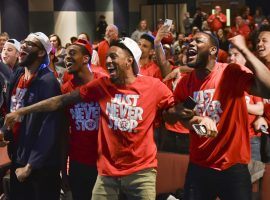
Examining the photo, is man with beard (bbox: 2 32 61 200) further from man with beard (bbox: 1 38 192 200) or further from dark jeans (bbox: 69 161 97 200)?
man with beard (bbox: 1 38 192 200)

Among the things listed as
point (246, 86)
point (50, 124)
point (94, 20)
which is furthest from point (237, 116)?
point (94, 20)

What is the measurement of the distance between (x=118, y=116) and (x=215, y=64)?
83cm

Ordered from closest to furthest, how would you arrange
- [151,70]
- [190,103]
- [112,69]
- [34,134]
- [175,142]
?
[190,103]
[112,69]
[34,134]
[151,70]
[175,142]

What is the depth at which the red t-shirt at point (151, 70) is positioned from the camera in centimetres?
716

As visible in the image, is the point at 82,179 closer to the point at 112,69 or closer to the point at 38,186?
the point at 38,186

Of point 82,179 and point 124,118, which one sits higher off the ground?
point 124,118

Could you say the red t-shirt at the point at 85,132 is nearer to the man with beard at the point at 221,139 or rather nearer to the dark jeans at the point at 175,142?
the man with beard at the point at 221,139

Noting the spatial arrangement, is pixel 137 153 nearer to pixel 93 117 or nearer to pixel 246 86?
pixel 93 117

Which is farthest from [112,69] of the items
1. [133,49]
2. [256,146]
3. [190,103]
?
[256,146]

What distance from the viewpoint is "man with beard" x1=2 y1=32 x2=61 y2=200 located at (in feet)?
14.9

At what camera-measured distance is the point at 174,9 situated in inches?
925

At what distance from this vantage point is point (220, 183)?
4.19 metres

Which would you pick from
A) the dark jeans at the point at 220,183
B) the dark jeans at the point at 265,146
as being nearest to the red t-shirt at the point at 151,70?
the dark jeans at the point at 265,146

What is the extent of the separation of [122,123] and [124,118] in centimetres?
4
